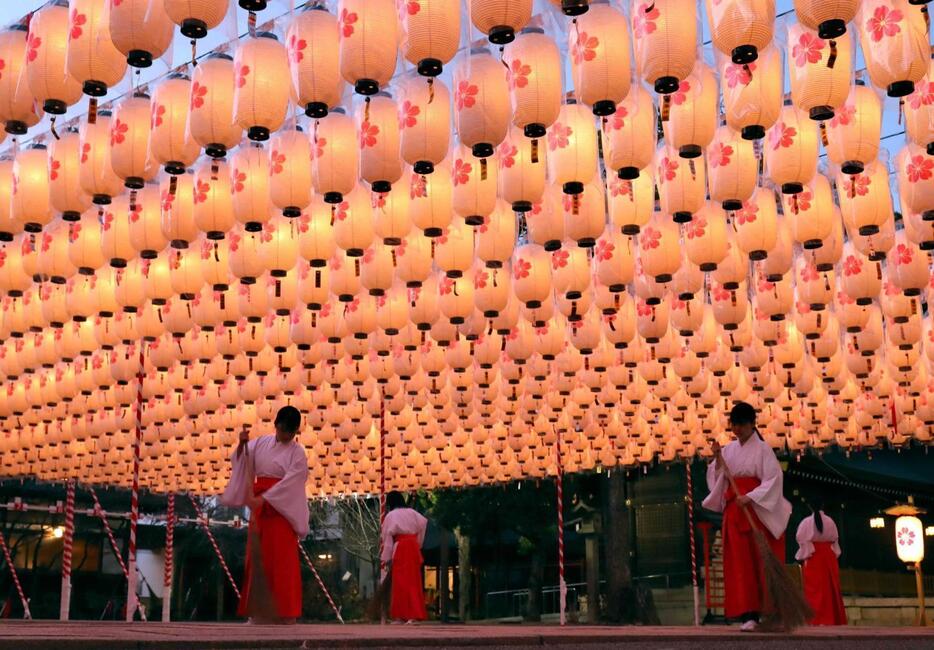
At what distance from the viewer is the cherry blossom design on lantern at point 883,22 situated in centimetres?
756

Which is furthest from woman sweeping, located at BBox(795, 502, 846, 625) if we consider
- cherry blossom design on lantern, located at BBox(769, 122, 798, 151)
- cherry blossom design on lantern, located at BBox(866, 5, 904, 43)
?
cherry blossom design on lantern, located at BBox(866, 5, 904, 43)

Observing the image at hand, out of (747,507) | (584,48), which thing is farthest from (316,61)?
(747,507)

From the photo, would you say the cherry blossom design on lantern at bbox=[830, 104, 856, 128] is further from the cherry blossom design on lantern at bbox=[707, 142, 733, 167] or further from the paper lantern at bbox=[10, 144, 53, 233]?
the paper lantern at bbox=[10, 144, 53, 233]

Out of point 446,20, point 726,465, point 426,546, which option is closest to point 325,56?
point 446,20

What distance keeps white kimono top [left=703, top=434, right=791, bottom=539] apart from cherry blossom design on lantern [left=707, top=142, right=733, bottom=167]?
2.88m

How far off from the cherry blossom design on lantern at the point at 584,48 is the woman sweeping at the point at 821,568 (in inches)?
278

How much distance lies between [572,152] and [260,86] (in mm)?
2714

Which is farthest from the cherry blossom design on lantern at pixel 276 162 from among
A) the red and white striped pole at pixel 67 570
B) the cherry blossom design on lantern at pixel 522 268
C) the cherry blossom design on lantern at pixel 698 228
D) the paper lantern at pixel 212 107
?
the red and white striped pole at pixel 67 570

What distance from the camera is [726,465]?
Result: 741cm

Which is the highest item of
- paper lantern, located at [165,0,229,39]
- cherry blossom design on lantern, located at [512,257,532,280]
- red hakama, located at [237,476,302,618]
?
paper lantern, located at [165,0,229,39]

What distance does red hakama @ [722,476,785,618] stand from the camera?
718 centimetres

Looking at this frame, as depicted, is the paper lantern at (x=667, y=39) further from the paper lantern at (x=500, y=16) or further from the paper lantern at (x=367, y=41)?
the paper lantern at (x=367, y=41)

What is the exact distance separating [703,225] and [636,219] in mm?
768

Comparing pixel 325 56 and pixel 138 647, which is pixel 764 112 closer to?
pixel 325 56
